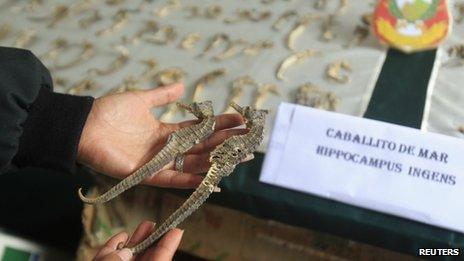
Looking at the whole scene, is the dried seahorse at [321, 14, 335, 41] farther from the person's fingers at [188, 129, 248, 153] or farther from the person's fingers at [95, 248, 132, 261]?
the person's fingers at [95, 248, 132, 261]

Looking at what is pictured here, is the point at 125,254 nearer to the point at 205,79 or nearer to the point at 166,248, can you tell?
the point at 166,248

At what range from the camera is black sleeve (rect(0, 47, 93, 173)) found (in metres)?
0.79

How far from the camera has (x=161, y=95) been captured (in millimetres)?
950

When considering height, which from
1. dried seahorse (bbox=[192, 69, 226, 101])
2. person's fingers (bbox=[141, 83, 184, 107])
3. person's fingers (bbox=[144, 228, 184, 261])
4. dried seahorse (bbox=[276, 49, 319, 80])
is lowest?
dried seahorse (bbox=[192, 69, 226, 101])

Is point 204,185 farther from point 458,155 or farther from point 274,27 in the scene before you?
point 274,27

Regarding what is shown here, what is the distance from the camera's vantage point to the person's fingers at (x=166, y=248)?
741 millimetres

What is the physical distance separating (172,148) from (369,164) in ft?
1.23

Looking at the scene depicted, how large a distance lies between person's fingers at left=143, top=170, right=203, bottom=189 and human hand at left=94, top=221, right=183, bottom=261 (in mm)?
77

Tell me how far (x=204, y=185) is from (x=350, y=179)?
30 centimetres

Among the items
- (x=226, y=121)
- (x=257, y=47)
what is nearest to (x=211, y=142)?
(x=226, y=121)

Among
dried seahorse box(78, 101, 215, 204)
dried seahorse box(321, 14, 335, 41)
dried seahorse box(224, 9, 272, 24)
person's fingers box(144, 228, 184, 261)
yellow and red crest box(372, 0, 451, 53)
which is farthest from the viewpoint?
dried seahorse box(224, 9, 272, 24)
